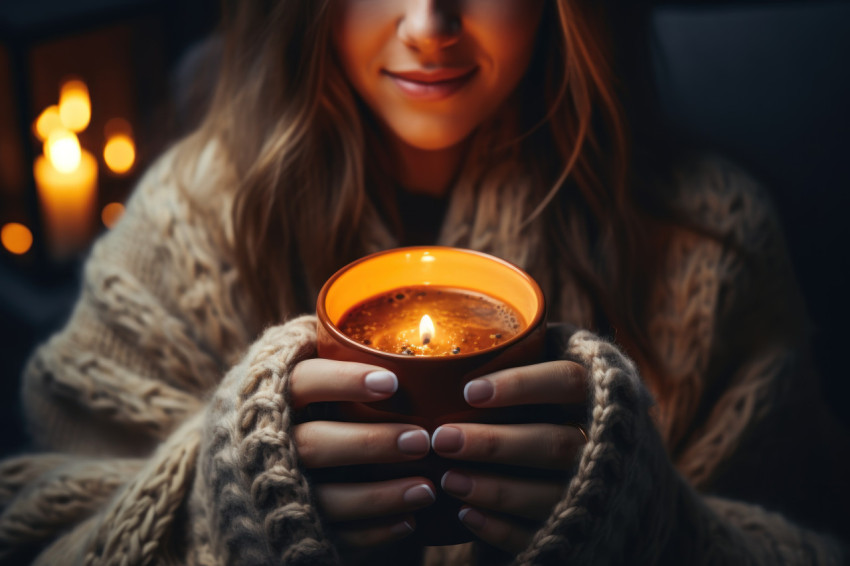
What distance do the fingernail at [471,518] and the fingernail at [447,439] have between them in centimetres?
6

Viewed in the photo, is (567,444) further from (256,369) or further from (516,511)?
(256,369)

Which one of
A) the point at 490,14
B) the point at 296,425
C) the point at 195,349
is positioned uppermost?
the point at 490,14

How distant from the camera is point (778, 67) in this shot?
3.45ft

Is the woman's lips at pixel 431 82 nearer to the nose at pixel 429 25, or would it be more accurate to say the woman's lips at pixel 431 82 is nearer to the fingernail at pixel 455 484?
the nose at pixel 429 25

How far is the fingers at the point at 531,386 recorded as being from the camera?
1.51 ft

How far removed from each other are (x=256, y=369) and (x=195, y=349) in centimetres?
33

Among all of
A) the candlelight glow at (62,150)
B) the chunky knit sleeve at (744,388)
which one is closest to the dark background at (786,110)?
the chunky knit sleeve at (744,388)

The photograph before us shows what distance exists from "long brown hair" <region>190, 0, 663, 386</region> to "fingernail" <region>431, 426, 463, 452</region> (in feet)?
1.38

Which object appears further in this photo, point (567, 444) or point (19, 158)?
point (19, 158)

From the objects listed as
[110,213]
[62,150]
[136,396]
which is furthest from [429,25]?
[110,213]

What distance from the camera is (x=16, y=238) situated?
5.76 ft

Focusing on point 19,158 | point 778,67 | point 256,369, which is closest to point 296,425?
point 256,369

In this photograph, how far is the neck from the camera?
952 millimetres

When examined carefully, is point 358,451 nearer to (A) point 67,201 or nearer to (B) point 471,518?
(B) point 471,518
